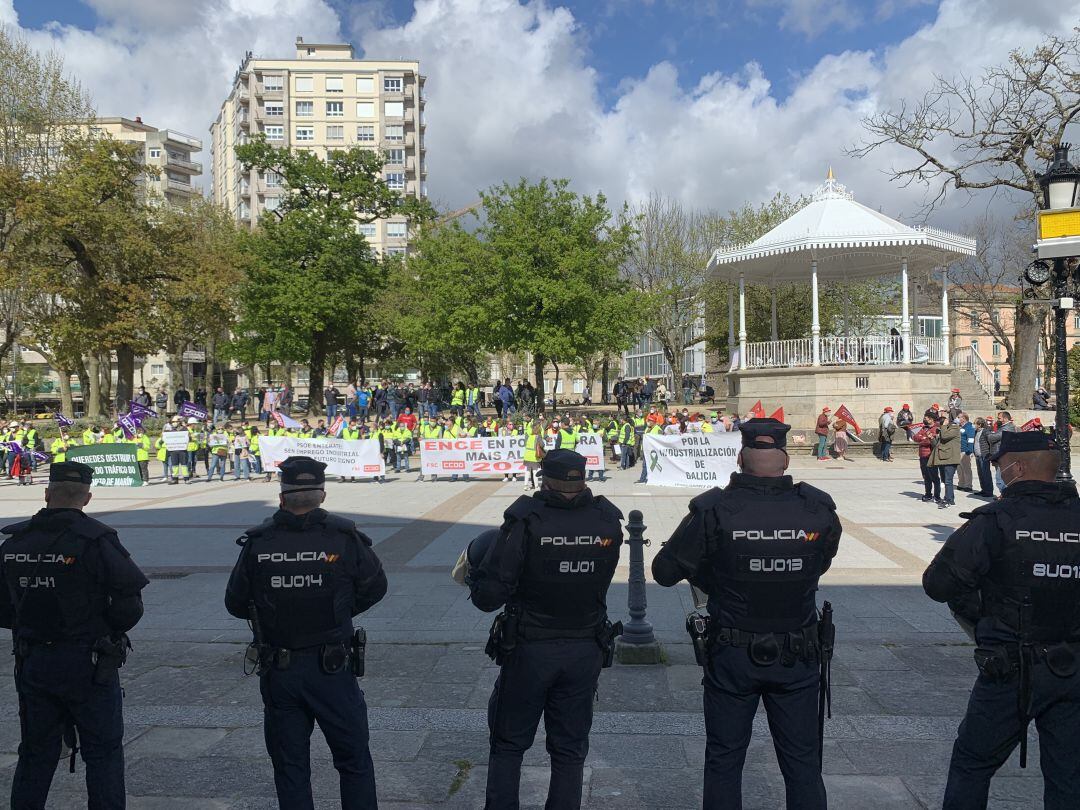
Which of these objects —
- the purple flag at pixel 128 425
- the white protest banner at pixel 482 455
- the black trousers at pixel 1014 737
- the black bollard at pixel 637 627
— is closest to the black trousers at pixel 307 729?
the black trousers at pixel 1014 737

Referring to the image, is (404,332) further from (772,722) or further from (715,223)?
(772,722)

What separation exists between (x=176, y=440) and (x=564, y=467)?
1880cm

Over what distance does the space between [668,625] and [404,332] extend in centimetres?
2914

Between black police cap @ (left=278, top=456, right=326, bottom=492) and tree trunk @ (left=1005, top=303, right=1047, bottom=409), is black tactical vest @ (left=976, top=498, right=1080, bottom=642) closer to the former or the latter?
black police cap @ (left=278, top=456, right=326, bottom=492)

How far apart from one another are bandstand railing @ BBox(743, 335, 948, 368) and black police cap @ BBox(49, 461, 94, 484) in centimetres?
2527

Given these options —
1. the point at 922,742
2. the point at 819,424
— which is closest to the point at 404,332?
the point at 819,424

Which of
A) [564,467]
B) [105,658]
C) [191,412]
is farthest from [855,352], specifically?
[105,658]

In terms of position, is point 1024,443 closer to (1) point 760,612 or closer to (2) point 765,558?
(2) point 765,558

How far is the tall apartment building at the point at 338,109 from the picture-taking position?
80.8 meters

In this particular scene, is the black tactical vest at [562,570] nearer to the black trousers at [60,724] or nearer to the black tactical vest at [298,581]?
the black tactical vest at [298,581]

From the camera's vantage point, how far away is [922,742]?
475cm

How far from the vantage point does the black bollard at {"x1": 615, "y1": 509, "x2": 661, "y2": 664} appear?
6.26m

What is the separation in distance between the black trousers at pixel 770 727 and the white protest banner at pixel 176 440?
19113 millimetres

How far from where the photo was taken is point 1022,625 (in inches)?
134
